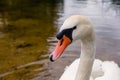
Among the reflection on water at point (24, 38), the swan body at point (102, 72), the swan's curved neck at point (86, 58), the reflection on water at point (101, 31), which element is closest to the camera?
the swan's curved neck at point (86, 58)

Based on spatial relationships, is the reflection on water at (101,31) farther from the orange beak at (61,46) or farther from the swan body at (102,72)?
the orange beak at (61,46)

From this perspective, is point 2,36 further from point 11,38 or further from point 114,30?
point 114,30

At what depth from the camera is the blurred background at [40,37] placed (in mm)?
6688

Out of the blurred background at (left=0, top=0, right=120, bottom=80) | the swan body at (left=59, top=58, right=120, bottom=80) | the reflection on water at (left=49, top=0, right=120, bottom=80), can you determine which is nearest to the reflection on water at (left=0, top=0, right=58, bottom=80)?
the blurred background at (left=0, top=0, right=120, bottom=80)

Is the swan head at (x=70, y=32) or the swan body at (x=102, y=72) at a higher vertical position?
the swan head at (x=70, y=32)

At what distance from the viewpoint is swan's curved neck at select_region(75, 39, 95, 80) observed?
11.9ft

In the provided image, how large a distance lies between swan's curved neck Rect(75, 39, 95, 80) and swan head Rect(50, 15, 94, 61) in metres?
0.18

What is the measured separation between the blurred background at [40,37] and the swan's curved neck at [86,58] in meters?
2.57

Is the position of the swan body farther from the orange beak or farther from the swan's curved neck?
the orange beak

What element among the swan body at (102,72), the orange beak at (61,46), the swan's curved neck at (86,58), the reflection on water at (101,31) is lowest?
Result: the reflection on water at (101,31)

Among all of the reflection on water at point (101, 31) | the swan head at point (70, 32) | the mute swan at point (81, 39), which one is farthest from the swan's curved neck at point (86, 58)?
the reflection on water at point (101, 31)

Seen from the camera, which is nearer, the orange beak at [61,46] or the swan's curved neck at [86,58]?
the orange beak at [61,46]

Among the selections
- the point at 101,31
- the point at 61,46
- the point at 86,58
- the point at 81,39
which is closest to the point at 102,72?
the point at 86,58

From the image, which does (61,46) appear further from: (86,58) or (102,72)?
(102,72)
